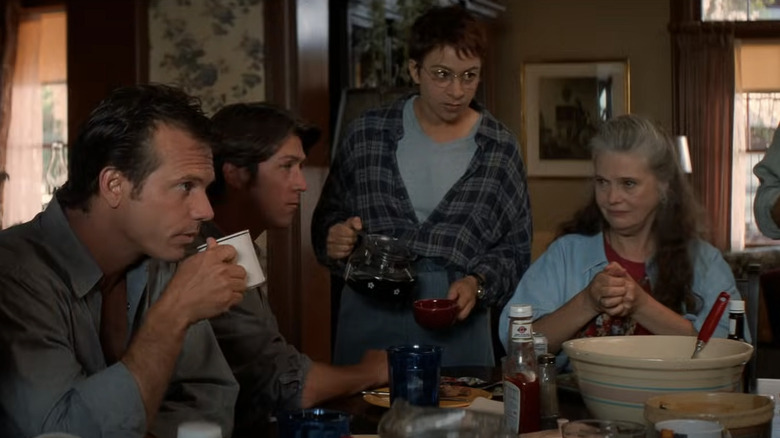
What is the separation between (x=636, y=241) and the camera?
2.49 meters

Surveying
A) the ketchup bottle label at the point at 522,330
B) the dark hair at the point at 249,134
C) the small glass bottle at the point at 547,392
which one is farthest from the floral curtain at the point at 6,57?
the ketchup bottle label at the point at 522,330

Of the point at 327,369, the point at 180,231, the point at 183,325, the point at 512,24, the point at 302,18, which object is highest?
the point at 512,24

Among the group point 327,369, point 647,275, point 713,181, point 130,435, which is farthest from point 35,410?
point 713,181

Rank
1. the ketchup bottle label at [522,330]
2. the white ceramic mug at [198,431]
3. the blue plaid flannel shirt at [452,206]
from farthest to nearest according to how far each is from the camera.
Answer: the blue plaid flannel shirt at [452,206] → the ketchup bottle label at [522,330] → the white ceramic mug at [198,431]

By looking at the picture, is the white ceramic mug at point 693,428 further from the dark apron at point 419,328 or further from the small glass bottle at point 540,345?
the dark apron at point 419,328

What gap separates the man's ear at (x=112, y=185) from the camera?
68.1 inches

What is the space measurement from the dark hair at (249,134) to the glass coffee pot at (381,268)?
1.09 feet

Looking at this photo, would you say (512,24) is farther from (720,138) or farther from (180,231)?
(180,231)

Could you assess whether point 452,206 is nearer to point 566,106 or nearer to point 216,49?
point 216,49

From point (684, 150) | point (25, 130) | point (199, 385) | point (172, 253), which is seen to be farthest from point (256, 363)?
point (25, 130)

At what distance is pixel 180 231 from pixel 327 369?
0.47 metres

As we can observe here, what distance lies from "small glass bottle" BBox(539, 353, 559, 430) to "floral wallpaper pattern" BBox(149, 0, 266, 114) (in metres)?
2.28

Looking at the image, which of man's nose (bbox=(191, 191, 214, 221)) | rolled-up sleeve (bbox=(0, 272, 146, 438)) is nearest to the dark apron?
man's nose (bbox=(191, 191, 214, 221))

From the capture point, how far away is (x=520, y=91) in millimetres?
7703
